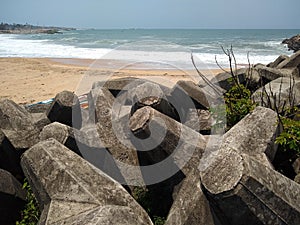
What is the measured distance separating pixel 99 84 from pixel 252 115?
103 inches

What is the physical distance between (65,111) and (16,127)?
32.0 inches

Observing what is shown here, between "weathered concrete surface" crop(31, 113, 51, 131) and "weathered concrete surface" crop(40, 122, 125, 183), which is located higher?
"weathered concrete surface" crop(40, 122, 125, 183)

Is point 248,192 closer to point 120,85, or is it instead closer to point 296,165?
point 296,165

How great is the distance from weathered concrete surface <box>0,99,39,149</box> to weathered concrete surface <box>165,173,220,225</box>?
2.04 meters

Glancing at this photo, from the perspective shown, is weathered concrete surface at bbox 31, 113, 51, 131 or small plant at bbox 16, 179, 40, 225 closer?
small plant at bbox 16, 179, 40, 225

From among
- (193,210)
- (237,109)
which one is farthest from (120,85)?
(193,210)

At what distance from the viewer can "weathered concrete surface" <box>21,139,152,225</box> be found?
7.00 feet

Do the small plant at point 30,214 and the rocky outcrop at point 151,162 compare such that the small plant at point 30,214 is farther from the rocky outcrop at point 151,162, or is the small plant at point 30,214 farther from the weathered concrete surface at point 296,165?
the weathered concrete surface at point 296,165

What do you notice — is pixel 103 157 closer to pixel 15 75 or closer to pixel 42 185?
pixel 42 185

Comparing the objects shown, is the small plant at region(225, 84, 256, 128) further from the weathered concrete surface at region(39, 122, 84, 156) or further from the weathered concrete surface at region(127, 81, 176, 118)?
the weathered concrete surface at region(39, 122, 84, 156)

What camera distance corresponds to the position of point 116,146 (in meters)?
3.35

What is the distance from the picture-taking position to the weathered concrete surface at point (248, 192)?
6.75ft

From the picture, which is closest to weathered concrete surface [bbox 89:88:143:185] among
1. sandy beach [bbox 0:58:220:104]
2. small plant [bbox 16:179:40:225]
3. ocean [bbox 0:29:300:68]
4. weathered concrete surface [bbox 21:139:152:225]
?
weathered concrete surface [bbox 21:139:152:225]

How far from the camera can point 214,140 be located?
10.3 ft
